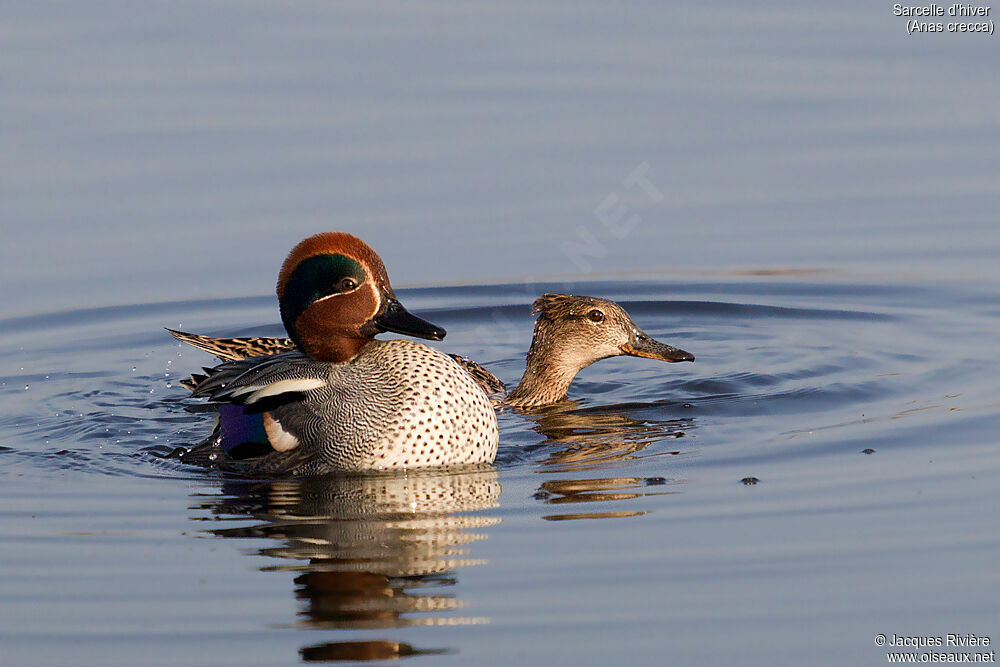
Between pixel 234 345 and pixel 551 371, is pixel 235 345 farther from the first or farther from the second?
pixel 551 371

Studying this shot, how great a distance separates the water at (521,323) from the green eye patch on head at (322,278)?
1030 millimetres

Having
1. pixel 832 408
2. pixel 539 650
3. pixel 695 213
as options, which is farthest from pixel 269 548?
pixel 695 213

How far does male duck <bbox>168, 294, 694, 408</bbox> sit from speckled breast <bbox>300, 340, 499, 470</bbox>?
2.45 metres

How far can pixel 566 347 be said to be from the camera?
449 inches

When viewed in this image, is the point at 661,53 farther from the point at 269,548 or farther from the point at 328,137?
the point at 269,548

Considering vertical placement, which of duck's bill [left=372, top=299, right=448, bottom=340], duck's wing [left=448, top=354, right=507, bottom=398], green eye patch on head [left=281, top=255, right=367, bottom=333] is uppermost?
green eye patch on head [left=281, top=255, right=367, bottom=333]

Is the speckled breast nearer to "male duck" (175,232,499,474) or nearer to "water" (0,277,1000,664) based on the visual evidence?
"male duck" (175,232,499,474)

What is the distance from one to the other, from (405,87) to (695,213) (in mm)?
3564

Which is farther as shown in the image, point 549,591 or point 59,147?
point 59,147

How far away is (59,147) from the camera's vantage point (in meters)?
14.5

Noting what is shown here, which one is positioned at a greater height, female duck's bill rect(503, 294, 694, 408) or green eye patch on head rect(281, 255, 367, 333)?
green eye patch on head rect(281, 255, 367, 333)

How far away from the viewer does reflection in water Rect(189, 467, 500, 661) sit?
21.3 feet

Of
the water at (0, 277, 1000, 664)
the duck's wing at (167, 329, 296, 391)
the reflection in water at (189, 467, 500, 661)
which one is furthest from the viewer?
the duck's wing at (167, 329, 296, 391)

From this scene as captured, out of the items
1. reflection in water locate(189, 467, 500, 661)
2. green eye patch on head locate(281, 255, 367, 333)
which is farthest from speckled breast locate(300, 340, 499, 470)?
green eye patch on head locate(281, 255, 367, 333)
